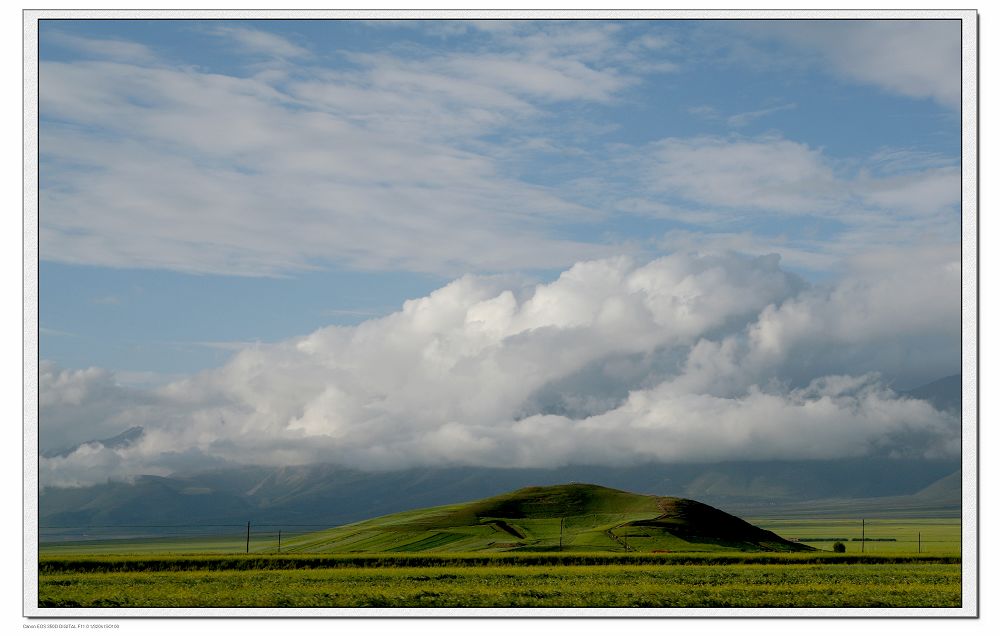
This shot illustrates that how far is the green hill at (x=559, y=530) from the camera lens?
158 metres

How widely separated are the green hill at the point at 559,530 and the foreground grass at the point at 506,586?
5869 cm

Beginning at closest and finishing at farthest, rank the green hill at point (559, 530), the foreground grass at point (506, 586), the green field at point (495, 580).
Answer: the foreground grass at point (506, 586) < the green field at point (495, 580) < the green hill at point (559, 530)

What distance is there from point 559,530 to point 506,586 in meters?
111

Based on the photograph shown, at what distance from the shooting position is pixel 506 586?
7138 centimetres

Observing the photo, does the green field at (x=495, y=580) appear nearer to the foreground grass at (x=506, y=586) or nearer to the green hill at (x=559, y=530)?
the foreground grass at (x=506, y=586)

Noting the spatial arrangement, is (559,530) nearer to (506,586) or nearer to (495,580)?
(495,580)

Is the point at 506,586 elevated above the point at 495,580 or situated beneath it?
elevated above

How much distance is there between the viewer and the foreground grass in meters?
61.8

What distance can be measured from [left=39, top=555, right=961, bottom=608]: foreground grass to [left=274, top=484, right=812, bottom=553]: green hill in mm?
58685

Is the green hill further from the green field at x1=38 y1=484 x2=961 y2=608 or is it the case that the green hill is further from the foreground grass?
the foreground grass

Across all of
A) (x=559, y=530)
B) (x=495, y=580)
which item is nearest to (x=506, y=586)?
(x=495, y=580)

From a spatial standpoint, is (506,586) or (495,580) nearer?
(506,586)

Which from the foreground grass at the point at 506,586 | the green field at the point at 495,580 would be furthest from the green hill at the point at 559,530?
the foreground grass at the point at 506,586
